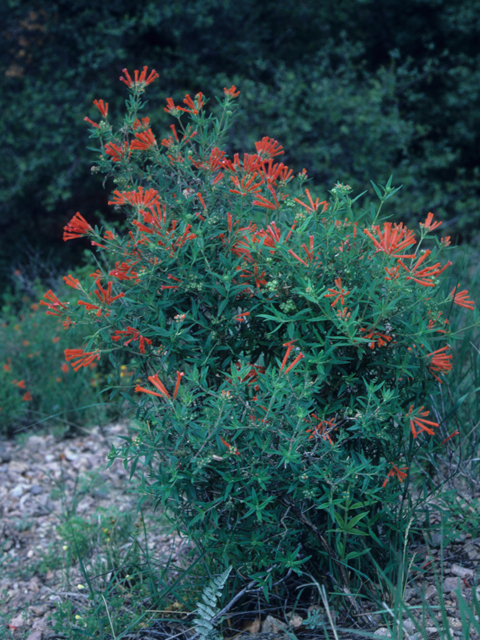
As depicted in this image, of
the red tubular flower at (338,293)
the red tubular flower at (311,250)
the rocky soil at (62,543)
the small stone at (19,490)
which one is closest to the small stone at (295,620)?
the rocky soil at (62,543)

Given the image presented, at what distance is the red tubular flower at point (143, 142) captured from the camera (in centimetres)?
185

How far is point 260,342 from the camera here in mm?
1816

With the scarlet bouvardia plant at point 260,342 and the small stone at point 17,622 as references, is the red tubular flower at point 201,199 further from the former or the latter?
the small stone at point 17,622

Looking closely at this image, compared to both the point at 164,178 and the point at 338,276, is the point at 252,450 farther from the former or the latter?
the point at 164,178

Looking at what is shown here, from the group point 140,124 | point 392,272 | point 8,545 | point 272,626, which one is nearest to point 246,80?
point 140,124

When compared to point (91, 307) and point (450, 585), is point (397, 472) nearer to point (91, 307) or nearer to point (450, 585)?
point (450, 585)

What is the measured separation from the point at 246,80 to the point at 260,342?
5919 mm

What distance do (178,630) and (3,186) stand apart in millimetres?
6835

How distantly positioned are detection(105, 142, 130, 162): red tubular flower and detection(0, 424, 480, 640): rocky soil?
0.89 m

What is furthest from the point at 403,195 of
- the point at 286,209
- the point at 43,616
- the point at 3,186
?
the point at 43,616

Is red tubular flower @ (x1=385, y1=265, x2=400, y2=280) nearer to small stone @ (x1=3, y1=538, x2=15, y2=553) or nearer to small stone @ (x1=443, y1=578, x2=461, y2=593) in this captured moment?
small stone @ (x1=443, y1=578, x2=461, y2=593)

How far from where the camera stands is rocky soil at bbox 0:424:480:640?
1.98m

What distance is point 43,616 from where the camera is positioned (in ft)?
7.88

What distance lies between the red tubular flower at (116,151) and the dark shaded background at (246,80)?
5.02 metres
